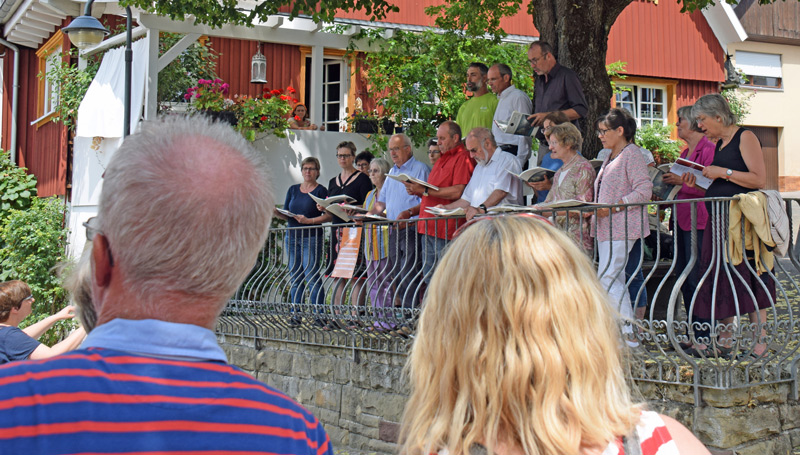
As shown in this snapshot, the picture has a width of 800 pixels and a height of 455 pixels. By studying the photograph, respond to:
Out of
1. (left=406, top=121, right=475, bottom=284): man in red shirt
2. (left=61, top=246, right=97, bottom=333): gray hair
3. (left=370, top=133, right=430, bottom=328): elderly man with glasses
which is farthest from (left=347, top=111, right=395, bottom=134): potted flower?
(left=61, top=246, right=97, bottom=333): gray hair

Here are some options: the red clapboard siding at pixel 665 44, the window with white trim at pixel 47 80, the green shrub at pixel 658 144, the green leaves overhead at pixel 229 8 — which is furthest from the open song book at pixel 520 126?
the red clapboard siding at pixel 665 44

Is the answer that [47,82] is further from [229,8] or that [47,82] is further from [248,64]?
[229,8]

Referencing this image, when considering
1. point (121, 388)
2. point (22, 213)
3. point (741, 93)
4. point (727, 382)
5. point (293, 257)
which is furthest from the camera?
point (741, 93)

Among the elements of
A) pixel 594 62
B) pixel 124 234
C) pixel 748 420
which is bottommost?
pixel 748 420

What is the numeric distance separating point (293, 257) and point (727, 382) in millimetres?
5110

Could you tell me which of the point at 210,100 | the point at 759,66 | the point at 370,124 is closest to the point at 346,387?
the point at 210,100

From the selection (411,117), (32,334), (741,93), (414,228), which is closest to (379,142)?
(411,117)

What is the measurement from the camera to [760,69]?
22922 millimetres

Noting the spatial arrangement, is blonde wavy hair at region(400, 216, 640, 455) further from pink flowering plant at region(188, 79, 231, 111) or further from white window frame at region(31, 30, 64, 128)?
white window frame at region(31, 30, 64, 128)

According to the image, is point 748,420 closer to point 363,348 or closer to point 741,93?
point 363,348

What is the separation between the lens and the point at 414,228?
7504mm

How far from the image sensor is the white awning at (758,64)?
22797 millimetres

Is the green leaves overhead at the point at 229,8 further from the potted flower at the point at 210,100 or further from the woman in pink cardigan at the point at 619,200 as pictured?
the woman in pink cardigan at the point at 619,200

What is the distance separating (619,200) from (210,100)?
300 inches
